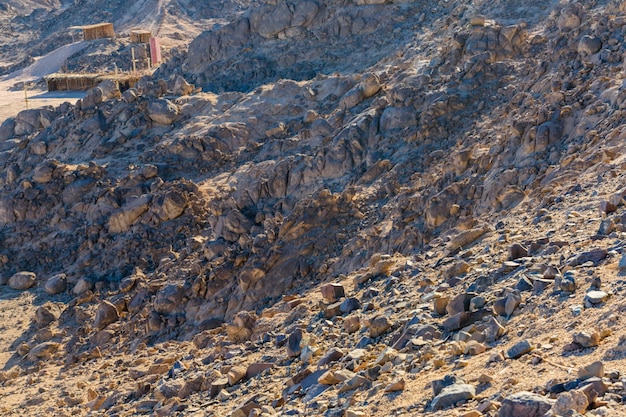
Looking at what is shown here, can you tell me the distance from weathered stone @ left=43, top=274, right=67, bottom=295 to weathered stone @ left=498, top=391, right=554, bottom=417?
13025mm

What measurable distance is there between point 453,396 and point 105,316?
10.0 m

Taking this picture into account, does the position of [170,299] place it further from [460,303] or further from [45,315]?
[460,303]

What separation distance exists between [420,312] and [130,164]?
39.8 feet

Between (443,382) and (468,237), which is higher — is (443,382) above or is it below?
above

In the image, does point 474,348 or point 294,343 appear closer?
point 474,348

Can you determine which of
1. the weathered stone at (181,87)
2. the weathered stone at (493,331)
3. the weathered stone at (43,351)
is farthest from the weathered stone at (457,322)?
the weathered stone at (181,87)

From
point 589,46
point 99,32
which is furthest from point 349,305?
point 99,32

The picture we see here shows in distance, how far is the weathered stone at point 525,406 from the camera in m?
5.11

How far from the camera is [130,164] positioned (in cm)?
1912

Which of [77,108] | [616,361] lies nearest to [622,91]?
[616,361]

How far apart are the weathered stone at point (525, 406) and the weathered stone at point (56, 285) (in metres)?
13.0

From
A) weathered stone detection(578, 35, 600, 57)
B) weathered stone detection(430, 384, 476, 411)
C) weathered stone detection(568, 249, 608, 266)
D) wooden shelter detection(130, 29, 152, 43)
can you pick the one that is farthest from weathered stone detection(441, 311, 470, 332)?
wooden shelter detection(130, 29, 152, 43)

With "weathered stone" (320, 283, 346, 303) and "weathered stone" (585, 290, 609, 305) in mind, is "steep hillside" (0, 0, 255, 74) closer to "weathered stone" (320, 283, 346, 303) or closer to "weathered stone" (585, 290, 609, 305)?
"weathered stone" (320, 283, 346, 303)

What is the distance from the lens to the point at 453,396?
587 cm
